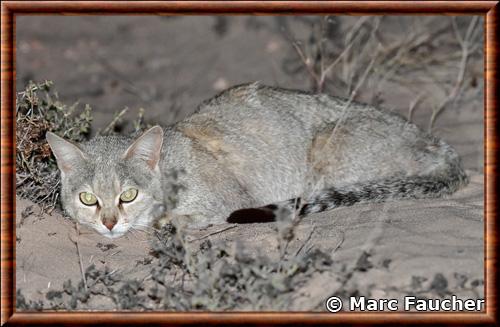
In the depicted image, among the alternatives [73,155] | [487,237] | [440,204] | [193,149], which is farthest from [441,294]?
[73,155]

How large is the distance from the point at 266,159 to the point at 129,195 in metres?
1.65

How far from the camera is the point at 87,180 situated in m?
5.95

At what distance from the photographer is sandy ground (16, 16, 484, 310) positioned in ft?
16.3

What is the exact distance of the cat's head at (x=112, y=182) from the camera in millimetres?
5863

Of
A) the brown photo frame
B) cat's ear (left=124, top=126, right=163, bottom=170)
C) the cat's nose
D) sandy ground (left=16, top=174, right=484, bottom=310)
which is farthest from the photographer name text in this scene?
cat's ear (left=124, top=126, right=163, bottom=170)

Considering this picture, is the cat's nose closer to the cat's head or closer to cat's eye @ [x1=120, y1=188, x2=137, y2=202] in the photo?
the cat's head

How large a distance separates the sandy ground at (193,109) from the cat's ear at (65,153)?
1.79 feet

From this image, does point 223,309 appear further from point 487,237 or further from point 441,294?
point 487,237

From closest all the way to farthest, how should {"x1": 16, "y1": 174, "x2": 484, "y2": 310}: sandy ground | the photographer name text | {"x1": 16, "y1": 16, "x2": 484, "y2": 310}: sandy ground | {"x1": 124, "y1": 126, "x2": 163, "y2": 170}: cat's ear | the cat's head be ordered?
1. the photographer name text
2. {"x1": 16, "y1": 174, "x2": 484, "y2": 310}: sandy ground
3. {"x1": 16, "y1": 16, "x2": 484, "y2": 310}: sandy ground
4. the cat's head
5. {"x1": 124, "y1": 126, "x2": 163, "y2": 170}: cat's ear

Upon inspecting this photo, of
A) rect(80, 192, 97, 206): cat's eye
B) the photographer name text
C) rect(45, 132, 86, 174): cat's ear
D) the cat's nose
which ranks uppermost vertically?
rect(45, 132, 86, 174): cat's ear

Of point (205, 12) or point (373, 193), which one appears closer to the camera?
point (205, 12)

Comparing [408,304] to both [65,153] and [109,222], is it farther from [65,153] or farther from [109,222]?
[65,153]

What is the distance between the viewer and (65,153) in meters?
6.04

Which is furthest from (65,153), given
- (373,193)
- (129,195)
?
(373,193)
